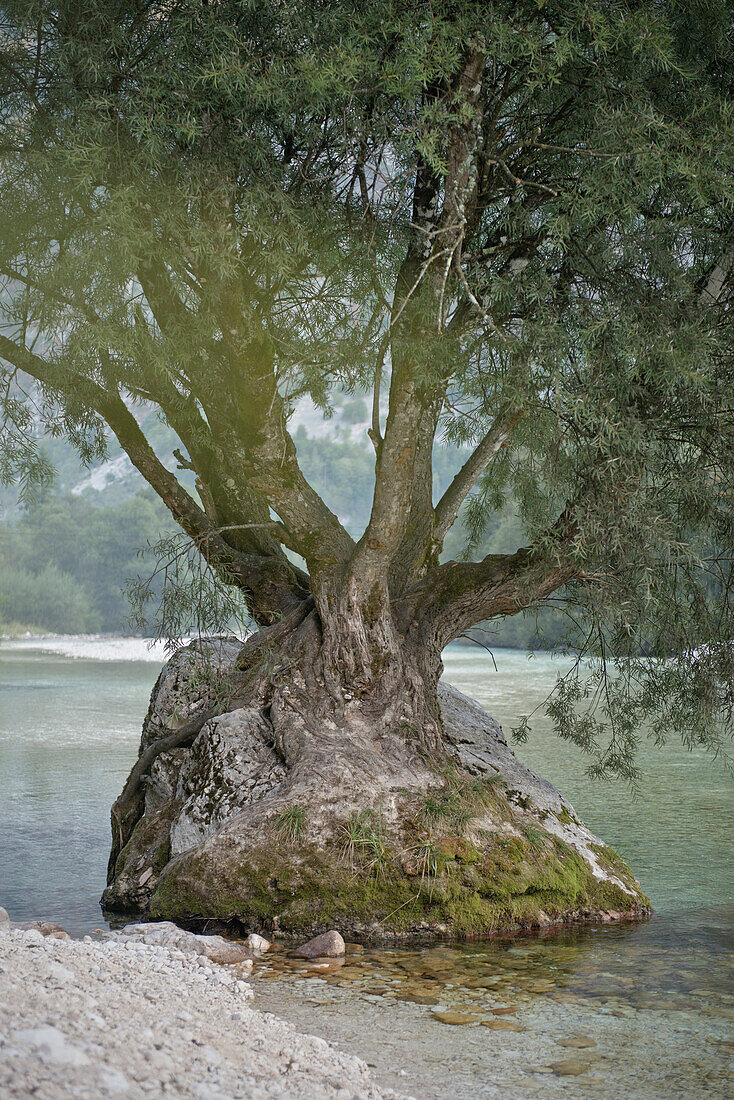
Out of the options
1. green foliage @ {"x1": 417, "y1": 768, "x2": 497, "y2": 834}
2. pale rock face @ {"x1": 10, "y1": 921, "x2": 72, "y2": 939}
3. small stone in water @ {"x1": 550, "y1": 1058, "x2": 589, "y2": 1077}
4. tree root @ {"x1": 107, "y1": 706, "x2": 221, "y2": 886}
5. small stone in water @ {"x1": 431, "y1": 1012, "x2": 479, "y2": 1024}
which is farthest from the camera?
tree root @ {"x1": 107, "y1": 706, "x2": 221, "y2": 886}

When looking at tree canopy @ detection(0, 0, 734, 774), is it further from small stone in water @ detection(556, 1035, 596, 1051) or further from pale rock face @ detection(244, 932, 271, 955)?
small stone in water @ detection(556, 1035, 596, 1051)

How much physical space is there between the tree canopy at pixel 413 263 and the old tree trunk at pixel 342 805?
1.68 ft

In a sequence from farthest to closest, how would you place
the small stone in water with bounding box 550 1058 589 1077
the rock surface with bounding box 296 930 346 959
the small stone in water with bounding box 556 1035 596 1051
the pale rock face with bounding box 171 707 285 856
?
the pale rock face with bounding box 171 707 285 856 → the rock surface with bounding box 296 930 346 959 → the small stone in water with bounding box 556 1035 596 1051 → the small stone in water with bounding box 550 1058 589 1077

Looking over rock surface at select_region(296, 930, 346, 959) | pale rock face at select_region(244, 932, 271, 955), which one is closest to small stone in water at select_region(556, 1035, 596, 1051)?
rock surface at select_region(296, 930, 346, 959)

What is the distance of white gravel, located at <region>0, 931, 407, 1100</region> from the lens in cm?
295

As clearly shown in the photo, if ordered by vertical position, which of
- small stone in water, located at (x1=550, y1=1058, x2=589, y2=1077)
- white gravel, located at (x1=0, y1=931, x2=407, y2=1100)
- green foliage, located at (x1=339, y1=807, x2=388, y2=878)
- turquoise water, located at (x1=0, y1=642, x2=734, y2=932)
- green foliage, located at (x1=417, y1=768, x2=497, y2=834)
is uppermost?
green foliage, located at (x1=417, y1=768, x2=497, y2=834)

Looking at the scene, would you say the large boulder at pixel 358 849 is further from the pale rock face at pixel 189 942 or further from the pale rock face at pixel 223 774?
the pale rock face at pixel 189 942

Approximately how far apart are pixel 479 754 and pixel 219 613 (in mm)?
2567

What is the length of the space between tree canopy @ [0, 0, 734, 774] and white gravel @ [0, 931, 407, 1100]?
3.66m

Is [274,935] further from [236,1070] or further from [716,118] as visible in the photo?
[716,118]

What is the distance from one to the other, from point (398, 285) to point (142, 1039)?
5.75 meters

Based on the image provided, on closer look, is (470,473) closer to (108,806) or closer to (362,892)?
(362,892)

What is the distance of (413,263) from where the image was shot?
7.38 m

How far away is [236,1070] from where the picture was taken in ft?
11.1
